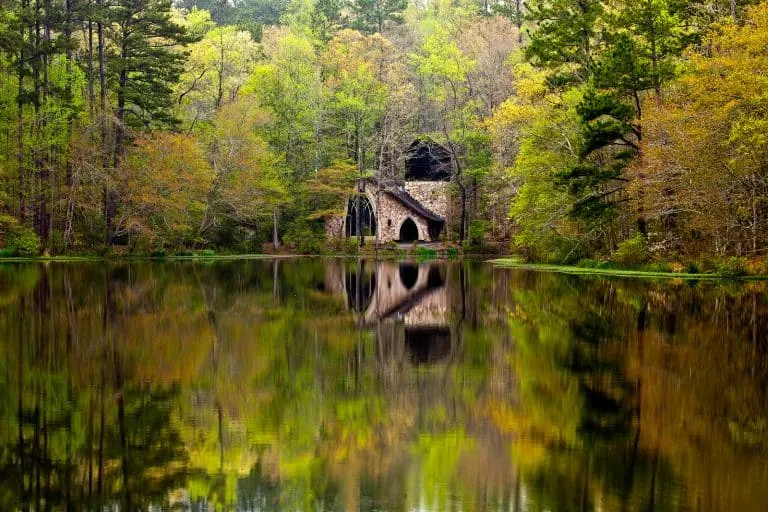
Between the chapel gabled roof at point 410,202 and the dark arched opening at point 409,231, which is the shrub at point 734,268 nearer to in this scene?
the chapel gabled roof at point 410,202

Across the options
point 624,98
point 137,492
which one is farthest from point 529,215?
point 137,492

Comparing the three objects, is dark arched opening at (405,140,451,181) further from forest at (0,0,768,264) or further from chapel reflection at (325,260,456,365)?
chapel reflection at (325,260,456,365)

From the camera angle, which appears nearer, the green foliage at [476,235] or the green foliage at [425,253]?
the green foliage at [425,253]

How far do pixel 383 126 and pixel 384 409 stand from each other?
55.2 meters

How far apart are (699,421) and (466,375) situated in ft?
11.6

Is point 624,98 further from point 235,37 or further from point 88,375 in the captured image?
point 235,37

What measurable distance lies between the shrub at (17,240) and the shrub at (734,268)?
3408 centimetres

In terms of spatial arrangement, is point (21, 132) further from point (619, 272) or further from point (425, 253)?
point (619, 272)

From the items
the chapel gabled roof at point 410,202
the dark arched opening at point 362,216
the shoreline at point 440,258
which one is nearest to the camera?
the shoreline at point 440,258

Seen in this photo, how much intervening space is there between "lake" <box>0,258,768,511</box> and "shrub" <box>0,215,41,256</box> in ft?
94.0

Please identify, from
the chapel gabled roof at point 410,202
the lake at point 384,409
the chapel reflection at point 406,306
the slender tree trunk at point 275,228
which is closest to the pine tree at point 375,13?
the chapel gabled roof at point 410,202

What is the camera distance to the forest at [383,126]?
103 feet

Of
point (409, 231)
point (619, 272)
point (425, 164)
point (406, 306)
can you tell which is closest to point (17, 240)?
point (409, 231)

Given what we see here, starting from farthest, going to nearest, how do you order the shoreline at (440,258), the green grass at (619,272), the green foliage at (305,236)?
1. the green foliage at (305,236)
2. the shoreline at (440,258)
3. the green grass at (619,272)
